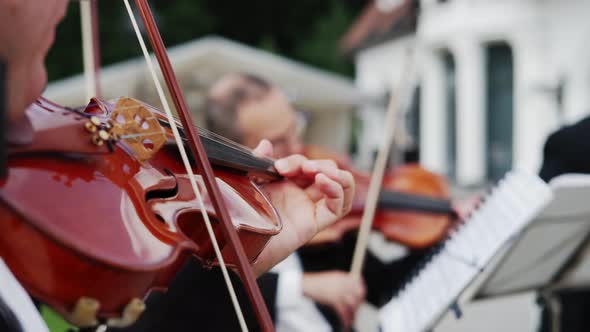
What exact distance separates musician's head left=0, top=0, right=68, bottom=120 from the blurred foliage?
59.6ft

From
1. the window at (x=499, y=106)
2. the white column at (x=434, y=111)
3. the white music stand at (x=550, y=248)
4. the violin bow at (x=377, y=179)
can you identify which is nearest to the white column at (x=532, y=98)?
the window at (x=499, y=106)

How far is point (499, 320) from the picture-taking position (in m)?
4.58

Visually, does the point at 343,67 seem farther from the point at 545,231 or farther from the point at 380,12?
the point at 545,231

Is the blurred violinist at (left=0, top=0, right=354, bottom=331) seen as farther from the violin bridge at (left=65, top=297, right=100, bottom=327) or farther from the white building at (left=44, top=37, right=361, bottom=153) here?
the white building at (left=44, top=37, right=361, bottom=153)

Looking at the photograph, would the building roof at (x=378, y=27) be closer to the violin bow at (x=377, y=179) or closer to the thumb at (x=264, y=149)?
the violin bow at (x=377, y=179)

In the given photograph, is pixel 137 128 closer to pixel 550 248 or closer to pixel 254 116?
pixel 550 248

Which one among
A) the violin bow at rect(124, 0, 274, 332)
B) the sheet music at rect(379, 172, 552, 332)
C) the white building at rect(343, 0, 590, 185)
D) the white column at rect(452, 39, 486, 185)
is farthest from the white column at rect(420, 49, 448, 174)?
the violin bow at rect(124, 0, 274, 332)

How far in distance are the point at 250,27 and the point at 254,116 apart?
24907mm

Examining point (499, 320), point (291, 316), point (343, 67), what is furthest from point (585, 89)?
point (343, 67)

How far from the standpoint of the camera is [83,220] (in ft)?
2.11

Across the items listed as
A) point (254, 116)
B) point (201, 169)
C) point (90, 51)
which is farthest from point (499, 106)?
point (201, 169)

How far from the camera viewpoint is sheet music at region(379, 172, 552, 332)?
4.27ft

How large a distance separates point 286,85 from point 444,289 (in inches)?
385

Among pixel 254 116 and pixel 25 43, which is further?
pixel 254 116
